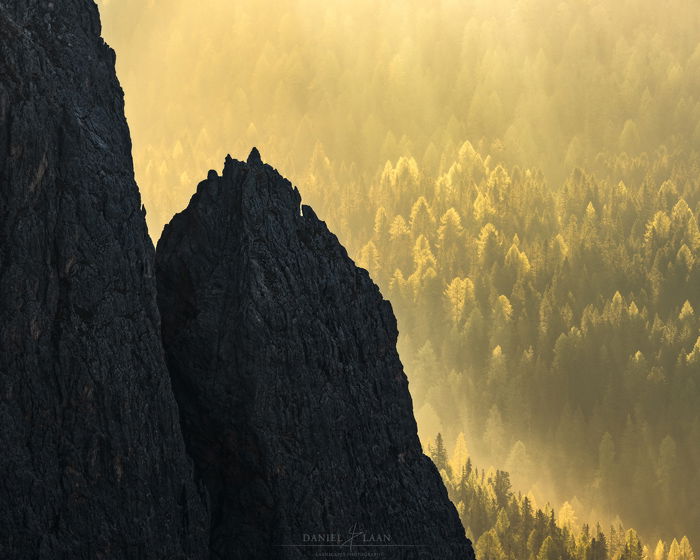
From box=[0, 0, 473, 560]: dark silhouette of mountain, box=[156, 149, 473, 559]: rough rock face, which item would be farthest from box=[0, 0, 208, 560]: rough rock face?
box=[156, 149, 473, 559]: rough rock face

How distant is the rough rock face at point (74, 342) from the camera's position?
100ft

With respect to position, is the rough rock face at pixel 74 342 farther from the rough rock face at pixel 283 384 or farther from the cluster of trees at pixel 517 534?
the cluster of trees at pixel 517 534

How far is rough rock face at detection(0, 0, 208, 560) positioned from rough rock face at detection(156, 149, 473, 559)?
205 cm

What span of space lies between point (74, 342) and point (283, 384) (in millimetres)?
6774

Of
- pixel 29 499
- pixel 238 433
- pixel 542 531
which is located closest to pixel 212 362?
pixel 238 433

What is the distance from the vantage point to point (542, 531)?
18638cm

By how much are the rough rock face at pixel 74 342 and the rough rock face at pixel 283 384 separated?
205 cm

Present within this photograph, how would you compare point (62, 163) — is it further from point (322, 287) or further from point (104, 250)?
point (322, 287)

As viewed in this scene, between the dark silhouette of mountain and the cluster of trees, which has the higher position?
the cluster of trees

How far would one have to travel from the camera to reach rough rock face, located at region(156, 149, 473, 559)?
1385 inches

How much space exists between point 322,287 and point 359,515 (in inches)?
279

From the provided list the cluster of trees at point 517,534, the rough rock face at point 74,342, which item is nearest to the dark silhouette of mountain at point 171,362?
the rough rock face at point 74,342

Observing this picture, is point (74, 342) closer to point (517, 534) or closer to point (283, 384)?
point (283, 384)

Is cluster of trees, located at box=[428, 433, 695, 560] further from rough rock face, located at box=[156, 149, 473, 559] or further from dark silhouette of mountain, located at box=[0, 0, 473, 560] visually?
dark silhouette of mountain, located at box=[0, 0, 473, 560]
